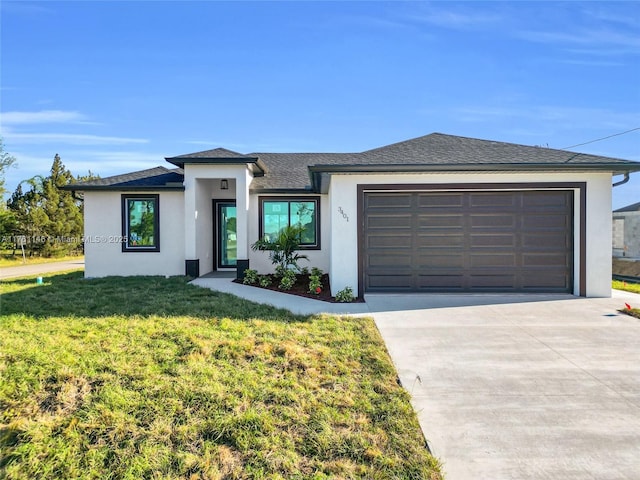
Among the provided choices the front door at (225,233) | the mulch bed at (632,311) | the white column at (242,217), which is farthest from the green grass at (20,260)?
the mulch bed at (632,311)

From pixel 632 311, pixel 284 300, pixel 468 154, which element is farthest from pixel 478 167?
pixel 284 300

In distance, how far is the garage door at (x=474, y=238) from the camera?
837 cm

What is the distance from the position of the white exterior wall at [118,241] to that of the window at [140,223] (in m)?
0.13

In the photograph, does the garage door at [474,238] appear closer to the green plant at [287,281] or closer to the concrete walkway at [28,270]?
the green plant at [287,281]

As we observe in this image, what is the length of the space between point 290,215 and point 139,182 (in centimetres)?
481

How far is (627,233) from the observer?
2723 centimetres

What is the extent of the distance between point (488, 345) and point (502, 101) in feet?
48.4

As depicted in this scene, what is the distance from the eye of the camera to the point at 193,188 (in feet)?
34.6

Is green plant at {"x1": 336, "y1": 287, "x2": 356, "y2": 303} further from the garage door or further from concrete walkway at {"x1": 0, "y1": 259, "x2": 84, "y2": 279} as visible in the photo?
concrete walkway at {"x1": 0, "y1": 259, "x2": 84, "y2": 279}

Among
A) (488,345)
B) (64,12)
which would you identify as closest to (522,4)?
(488,345)

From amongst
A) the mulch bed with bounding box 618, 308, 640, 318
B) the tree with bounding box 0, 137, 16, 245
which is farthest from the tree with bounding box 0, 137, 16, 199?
the mulch bed with bounding box 618, 308, 640, 318

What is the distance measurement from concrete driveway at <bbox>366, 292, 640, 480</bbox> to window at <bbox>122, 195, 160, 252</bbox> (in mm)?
7750

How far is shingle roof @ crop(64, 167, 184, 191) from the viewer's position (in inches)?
420

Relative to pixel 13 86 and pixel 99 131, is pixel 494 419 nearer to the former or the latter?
pixel 13 86
